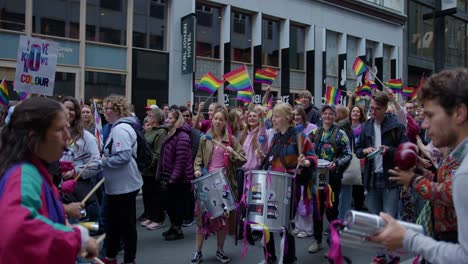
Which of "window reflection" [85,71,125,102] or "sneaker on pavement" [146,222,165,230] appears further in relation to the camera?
"window reflection" [85,71,125,102]

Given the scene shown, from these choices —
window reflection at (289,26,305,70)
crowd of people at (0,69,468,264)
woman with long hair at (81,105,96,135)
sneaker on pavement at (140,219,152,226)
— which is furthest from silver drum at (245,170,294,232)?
window reflection at (289,26,305,70)

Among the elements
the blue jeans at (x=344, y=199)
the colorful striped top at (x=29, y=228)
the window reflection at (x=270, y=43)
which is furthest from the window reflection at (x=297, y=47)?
the colorful striped top at (x=29, y=228)

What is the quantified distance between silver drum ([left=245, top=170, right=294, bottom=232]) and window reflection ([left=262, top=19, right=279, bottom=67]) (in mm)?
17902

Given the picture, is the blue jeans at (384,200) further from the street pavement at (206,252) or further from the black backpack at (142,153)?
the black backpack at (142,153)

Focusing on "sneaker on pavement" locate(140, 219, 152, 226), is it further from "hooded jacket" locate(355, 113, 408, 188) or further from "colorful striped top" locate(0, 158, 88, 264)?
"colorful striped top" locate(0, 158, 88, 264)

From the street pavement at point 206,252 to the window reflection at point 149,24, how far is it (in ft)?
41.3

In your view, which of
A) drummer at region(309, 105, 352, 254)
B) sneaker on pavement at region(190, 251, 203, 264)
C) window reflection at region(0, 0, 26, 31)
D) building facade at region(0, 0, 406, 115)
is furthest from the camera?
building facade at region(0, 0, 406, 115)

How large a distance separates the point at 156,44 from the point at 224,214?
14.4 m

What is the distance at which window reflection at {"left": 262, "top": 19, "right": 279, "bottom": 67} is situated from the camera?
22.4 meters

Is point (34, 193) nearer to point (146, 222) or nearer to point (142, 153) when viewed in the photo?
point (142, 153)

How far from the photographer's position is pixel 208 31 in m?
20.2

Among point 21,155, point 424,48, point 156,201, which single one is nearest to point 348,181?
point 156,201

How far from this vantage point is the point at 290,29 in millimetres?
23516

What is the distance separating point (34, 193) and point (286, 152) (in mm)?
3635
